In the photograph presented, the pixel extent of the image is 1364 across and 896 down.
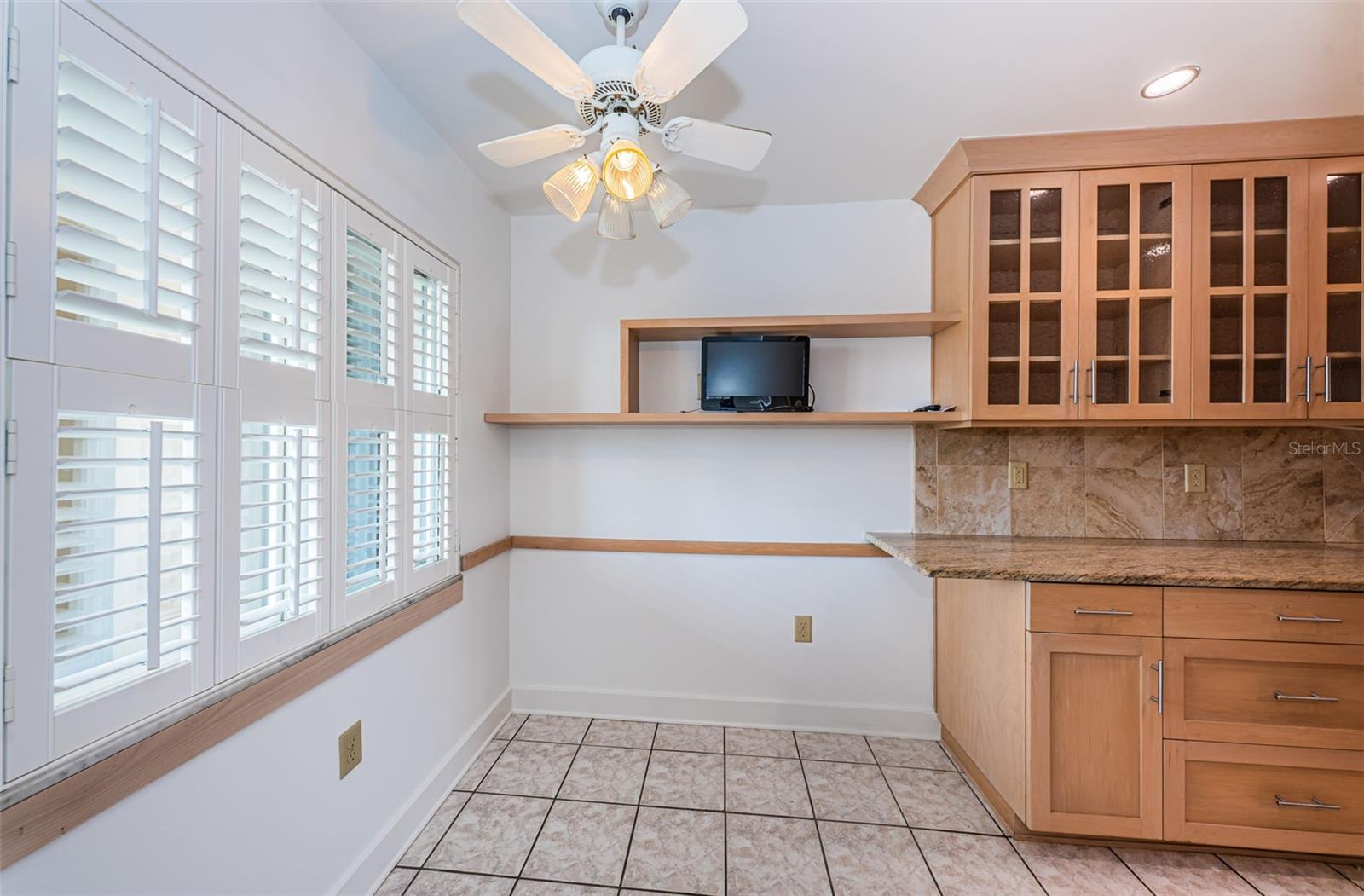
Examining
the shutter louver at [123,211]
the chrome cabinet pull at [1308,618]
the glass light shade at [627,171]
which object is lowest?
the chrome cabinet pull at [1308,618]

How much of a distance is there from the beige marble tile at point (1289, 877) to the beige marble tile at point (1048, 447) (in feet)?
4.46

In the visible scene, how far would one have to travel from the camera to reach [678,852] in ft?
5.28

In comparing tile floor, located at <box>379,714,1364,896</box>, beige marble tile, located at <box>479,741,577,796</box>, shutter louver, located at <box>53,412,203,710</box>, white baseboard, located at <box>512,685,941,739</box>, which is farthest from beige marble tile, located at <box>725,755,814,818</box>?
shutter louver, located at <box>53,412,203,710</box>

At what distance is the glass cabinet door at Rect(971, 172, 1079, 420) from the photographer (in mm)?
1901

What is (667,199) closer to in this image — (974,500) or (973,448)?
(973,448)

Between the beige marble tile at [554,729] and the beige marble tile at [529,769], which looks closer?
the beige marble tile at [529,769]

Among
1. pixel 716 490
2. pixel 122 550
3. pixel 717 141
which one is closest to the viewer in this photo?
pixel 122 550

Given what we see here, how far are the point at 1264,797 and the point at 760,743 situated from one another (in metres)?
1.58

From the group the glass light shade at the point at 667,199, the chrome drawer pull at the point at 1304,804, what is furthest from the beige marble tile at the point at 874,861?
the glass light shade at the point at 667,199

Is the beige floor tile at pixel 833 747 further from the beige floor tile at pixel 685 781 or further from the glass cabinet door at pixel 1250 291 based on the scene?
the glass cabinet door at pixel 1250 291

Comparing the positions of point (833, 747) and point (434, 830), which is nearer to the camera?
point (434, 830)

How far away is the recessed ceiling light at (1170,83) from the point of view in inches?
59.4

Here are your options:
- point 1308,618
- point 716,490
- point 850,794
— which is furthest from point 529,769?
point 1308,618

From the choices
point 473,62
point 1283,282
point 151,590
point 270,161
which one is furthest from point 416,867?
point 1283,282
